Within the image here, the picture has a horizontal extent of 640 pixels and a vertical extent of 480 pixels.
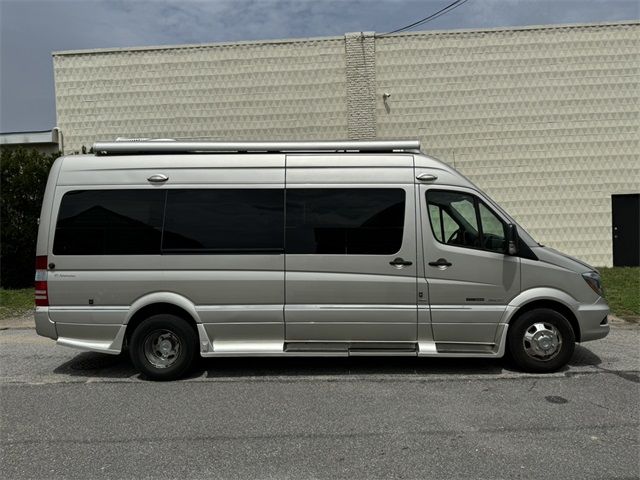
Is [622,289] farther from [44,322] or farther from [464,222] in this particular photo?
[44,322]

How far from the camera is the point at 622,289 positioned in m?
10.9

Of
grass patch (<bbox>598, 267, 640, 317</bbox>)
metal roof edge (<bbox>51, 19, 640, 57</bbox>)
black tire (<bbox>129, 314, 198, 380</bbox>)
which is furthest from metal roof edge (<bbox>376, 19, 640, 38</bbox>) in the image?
black tire (<bbox>129, 314, 198, 380</bbox>)

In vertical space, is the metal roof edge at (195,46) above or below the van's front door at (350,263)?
above

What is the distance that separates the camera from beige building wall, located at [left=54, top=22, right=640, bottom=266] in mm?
13938

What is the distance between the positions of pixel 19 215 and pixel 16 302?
91.9 inches

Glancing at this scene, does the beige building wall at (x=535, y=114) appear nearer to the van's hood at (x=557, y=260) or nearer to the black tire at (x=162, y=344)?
the van's hood at (x=557, y=260)

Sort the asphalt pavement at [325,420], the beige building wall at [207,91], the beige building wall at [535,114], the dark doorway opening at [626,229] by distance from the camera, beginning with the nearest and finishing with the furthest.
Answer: the asphalt pavement at [325,420] → the beige building wall at [535,114] → the dark doorway opening at [626,229] → the beige building wall at [207,91]

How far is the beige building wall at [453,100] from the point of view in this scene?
1394cm

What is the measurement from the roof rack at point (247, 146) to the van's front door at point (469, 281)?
0.79 m

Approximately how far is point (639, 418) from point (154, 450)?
4106 mm

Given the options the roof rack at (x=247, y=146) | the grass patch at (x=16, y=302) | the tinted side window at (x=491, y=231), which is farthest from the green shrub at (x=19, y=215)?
the tinted side window at (x=491, y=231)

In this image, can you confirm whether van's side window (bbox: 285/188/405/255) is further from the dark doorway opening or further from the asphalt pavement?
the dark doorway opening

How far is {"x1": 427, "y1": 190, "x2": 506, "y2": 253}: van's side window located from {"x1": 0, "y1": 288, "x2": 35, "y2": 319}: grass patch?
28.6 ft

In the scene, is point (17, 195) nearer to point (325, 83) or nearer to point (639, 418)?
point (325, 83)
